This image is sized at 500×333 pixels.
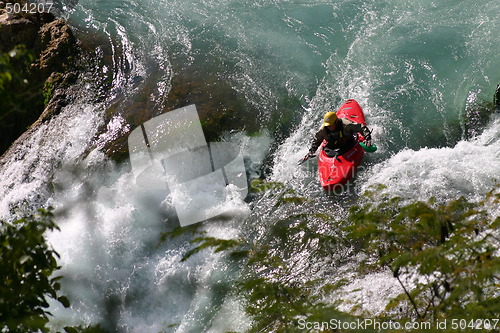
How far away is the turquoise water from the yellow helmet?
3.01ft

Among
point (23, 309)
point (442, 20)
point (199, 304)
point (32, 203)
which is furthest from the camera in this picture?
point (442, 20)

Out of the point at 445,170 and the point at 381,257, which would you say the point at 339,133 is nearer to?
the point at 445,170

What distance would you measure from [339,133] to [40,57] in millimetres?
6875


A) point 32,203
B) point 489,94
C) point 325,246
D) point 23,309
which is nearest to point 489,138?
point 489,94

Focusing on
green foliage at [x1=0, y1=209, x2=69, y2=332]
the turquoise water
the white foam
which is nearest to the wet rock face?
the turquoise water

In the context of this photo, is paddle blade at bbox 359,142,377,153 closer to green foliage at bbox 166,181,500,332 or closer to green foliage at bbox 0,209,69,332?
green foliage at bbox 166,181,500,332

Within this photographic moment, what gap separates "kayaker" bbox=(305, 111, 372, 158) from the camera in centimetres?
711

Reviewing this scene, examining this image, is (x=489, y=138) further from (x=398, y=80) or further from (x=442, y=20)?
(x=442, y=20)

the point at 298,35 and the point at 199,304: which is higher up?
the point at 298,35

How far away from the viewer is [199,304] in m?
5.78

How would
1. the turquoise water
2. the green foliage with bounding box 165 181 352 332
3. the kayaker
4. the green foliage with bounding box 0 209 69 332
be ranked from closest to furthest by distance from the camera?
1. the green foliage with bounding box 0 209 69 332
2. the green foliage with bounding box 165 181 352 332
3. the turquoise water
4. the kayaker

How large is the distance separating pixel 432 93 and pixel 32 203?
7.44 metres

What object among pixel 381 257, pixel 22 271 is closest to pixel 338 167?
pixel 381 257

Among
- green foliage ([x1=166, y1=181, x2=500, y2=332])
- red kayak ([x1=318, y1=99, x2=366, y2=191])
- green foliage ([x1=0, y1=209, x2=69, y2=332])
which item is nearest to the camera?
green foliage ([x1=0, y1=209, x2=69, y2=332])
